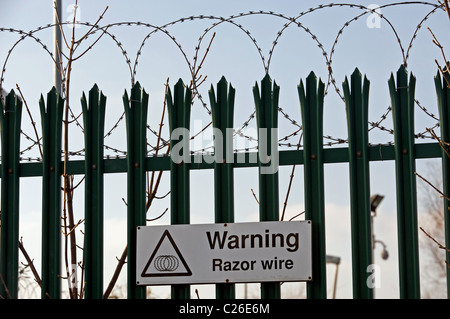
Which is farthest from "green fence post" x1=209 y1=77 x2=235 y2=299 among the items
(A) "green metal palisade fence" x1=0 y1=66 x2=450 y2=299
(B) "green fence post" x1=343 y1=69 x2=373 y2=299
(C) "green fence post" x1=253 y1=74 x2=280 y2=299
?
A: (B) "green fence post" x1=343 y1=69 x2=373 y2=299

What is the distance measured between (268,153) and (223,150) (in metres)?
0.30

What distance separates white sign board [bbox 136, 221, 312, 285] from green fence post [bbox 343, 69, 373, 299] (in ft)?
1.01

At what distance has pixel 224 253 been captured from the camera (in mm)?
5527

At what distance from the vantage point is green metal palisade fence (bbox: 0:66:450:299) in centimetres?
544

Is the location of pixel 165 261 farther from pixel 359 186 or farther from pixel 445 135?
pixel 445 135

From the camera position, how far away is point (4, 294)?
5945mm

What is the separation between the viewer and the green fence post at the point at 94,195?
572 centimetres

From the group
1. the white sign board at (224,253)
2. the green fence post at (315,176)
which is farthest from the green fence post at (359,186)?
the white sign board at (224,253)

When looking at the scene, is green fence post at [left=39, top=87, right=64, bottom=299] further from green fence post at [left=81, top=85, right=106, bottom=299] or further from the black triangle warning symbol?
the black triangle warning symbol

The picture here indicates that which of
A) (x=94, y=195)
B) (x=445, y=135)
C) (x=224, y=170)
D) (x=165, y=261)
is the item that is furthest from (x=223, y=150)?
(x=445, y=135)
